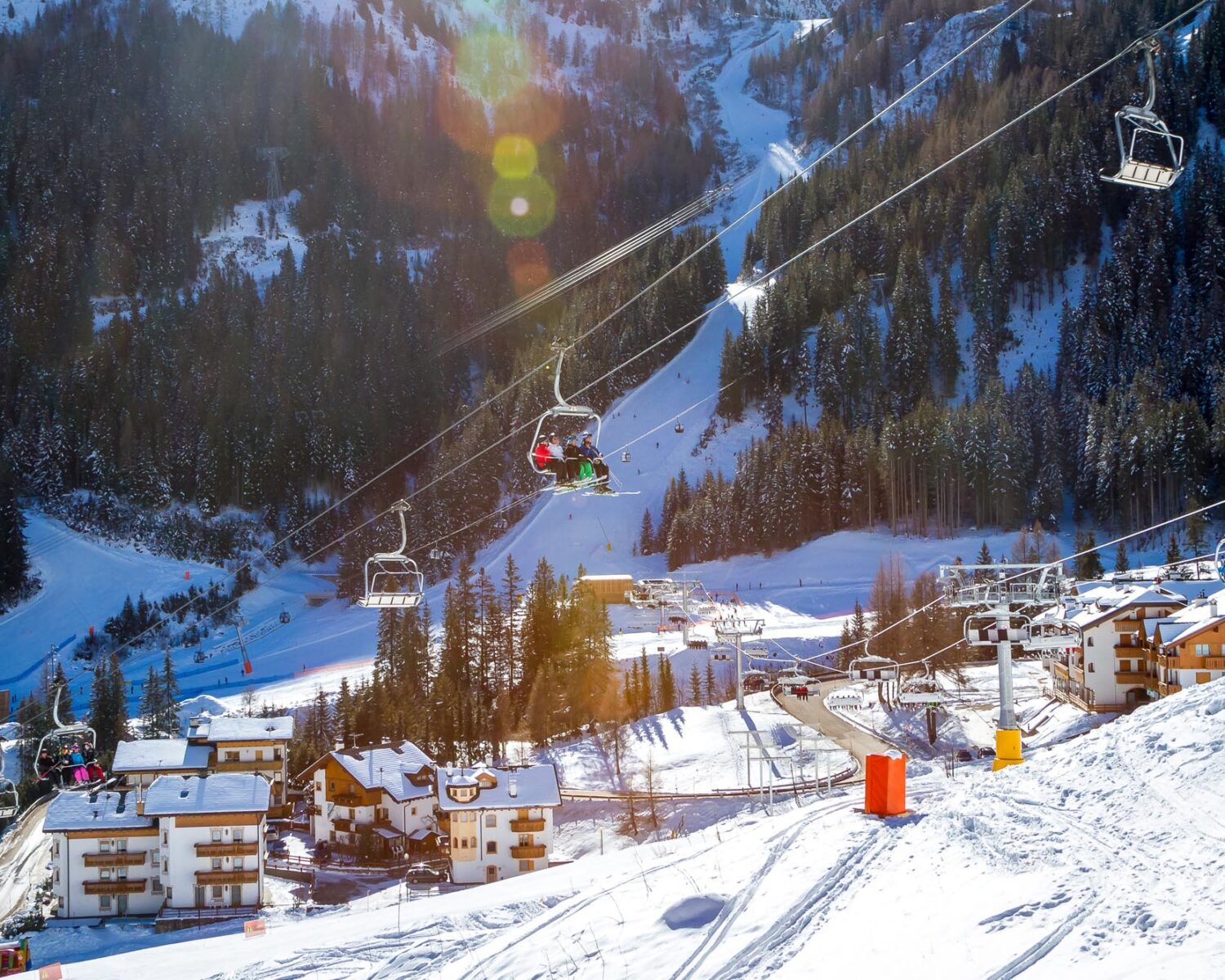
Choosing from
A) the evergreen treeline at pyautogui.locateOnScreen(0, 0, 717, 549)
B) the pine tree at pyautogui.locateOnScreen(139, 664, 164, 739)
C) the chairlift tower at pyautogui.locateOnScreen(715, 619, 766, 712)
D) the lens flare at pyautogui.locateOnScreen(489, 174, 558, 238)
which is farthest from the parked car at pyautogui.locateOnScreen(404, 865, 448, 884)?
the lens flare at pyautogui.locateOnScreen(489, 174, 558, 238)

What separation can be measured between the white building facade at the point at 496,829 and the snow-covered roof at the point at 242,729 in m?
11.3

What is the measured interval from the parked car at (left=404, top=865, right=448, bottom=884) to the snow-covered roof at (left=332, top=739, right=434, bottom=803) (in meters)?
2.78

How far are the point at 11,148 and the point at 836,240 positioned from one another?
330 ft

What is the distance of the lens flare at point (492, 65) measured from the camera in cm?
17775

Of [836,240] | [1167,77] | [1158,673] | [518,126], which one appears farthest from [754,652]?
[518,126]

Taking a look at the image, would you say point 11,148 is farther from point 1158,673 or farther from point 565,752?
point 1158,673

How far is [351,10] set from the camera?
17375 centimetres

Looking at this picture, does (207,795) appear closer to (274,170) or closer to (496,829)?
(496,829)

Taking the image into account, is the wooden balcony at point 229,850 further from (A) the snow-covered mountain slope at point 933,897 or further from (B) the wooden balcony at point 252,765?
(A) the snow-covered mountain slope at point 933,897

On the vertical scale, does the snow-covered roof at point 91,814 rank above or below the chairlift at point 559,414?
below

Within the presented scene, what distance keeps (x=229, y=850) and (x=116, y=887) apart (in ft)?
11.1

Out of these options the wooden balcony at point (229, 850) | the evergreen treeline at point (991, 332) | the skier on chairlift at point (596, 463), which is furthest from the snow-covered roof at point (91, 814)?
the evergreen treeline at point (991, 332)

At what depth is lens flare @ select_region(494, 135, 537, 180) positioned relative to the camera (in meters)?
157

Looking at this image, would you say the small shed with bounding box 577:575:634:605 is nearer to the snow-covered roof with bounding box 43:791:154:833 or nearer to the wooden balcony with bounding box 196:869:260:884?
the snow-covered roof with bounding box 43:791:154:833
